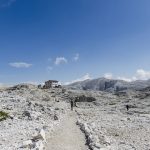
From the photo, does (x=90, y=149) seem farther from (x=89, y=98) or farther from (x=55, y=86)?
(x=55, y=86)

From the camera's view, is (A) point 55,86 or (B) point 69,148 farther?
(A) point 55,86

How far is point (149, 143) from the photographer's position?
27.3 m

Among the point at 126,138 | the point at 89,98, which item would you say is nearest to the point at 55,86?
the point at 89,98

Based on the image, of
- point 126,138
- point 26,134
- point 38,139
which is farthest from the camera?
point 126,138

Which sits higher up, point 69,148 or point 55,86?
point 55,86

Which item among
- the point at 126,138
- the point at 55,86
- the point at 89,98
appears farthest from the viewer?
the point at 55,86

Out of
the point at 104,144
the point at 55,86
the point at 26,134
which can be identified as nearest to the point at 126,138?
the point at 104,144

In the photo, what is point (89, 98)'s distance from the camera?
389 ft

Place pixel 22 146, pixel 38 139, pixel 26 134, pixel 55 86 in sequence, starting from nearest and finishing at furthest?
pixel 22 146
pixel 38 139
pixel 26 134
pixel 55 86

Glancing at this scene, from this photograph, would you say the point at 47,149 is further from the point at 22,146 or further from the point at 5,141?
the point at 5,141

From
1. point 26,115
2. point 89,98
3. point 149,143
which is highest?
point 89,98

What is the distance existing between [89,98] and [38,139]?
96487mm

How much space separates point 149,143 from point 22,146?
12.2m

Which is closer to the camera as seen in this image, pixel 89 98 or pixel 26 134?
pixel 26 134
